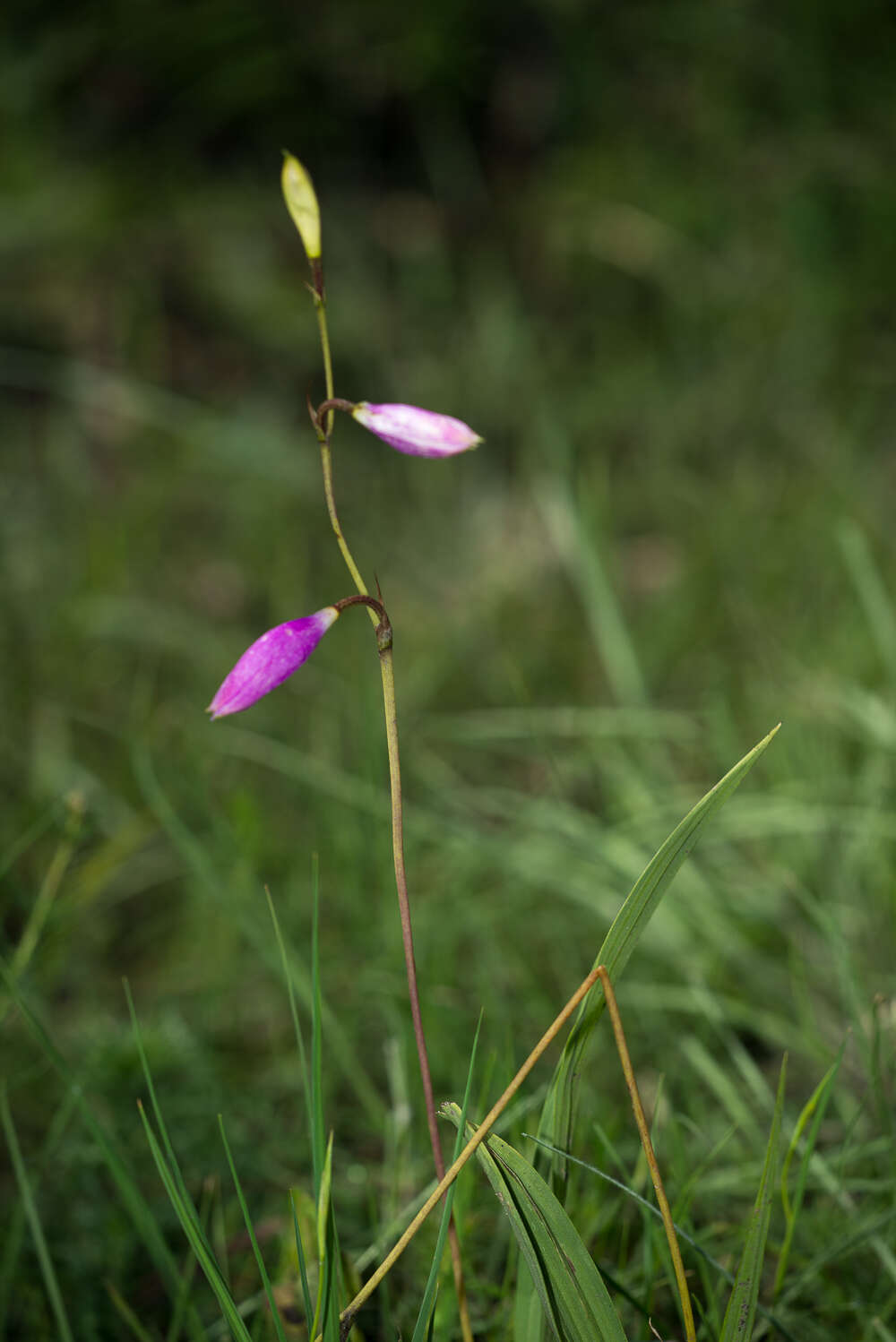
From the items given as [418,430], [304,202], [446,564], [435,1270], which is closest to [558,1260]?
[435,1270]

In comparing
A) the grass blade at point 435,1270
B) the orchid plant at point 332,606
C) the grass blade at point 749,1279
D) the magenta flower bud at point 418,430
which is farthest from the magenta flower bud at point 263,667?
the grass blade at point 749,1279

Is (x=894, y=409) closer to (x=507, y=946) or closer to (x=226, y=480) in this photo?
(x=226, y=480)


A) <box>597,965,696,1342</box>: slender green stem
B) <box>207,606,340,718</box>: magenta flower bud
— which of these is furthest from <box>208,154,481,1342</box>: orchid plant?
<box>597,965,696,1342</box>: slender green stem

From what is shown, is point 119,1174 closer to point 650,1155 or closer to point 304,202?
point 650,1155

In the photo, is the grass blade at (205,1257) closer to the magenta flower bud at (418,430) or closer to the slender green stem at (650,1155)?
the slender green stem at (650,1155)

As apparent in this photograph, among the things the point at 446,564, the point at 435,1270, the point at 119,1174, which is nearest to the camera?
the point at 435,1270

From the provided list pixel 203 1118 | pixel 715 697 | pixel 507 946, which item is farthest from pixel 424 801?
pixel 203 1118
